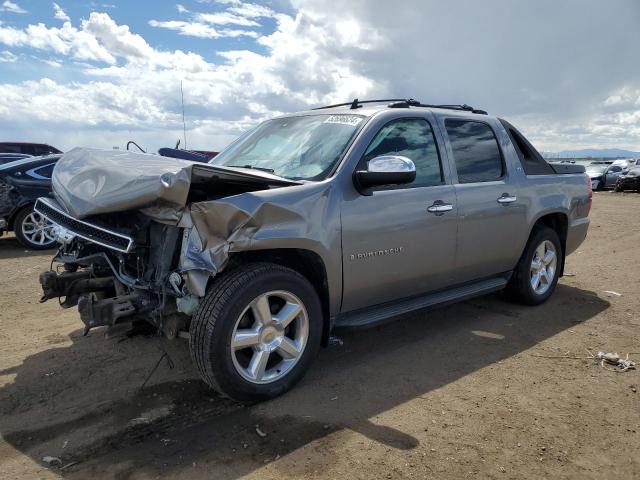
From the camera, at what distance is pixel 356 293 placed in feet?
12.8

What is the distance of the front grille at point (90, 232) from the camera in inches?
128

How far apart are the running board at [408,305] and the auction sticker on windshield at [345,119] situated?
1411 mm

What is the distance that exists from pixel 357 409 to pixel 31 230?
8.04 m

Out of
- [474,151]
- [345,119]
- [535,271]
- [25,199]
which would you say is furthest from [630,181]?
[345,119]

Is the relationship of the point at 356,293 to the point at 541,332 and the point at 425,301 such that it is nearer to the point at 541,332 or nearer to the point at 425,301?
the point at 425,301

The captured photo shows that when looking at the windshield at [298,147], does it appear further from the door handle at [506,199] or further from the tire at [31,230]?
the tire at [31,230]

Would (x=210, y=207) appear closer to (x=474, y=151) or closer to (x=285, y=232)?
(x=285, y=232)

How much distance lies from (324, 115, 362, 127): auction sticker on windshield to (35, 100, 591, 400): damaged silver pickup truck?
11 millimetres

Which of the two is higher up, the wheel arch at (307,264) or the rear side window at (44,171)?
the rear side window at (44,171)

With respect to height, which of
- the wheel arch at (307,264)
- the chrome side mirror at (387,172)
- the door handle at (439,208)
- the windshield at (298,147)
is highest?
the windshield at (298,147)

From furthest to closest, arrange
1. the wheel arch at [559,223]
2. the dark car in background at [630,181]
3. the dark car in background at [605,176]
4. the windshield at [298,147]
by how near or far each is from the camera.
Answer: the dark car in background at [605,176], the dark car in background at [630,181], the wheel arch at [559,223], the windshield at [298,147]

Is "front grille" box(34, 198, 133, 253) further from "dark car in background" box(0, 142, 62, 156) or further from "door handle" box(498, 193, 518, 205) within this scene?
"dark car in background" box(0, 142, 62, 156)

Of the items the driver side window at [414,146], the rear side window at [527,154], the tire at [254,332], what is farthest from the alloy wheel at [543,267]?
the tire at [254,332]

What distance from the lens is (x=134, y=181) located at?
325 centimetres
